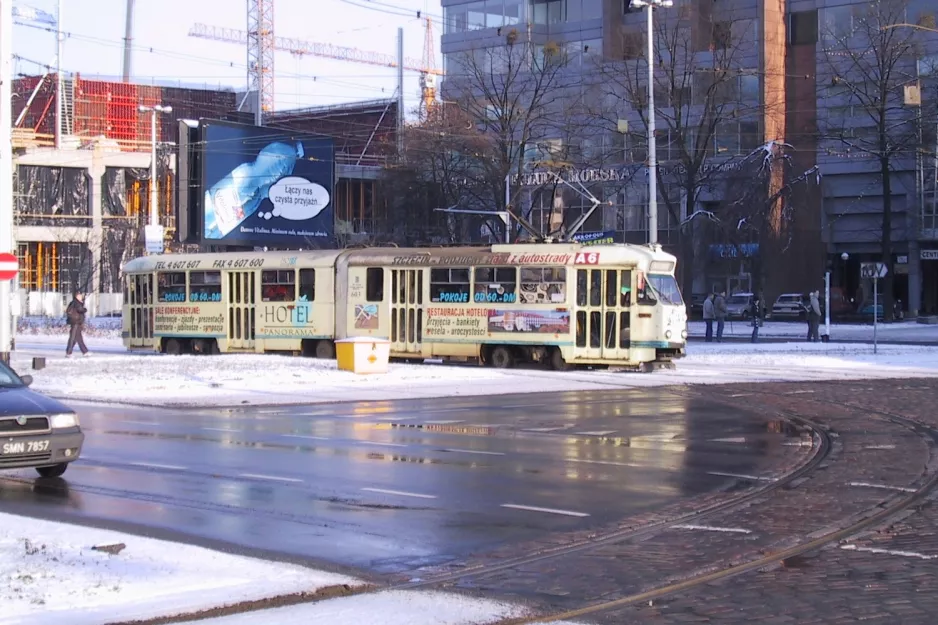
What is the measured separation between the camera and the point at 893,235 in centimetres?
7344

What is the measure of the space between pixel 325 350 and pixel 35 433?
2361 cm

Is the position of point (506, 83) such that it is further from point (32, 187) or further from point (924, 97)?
point (32, 187)

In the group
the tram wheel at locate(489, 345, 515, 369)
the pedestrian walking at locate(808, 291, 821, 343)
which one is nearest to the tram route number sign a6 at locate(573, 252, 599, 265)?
the tram wheel at locate(489, 345, 515, 369)

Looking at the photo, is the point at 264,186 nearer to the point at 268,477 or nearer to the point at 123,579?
the point at 268,477

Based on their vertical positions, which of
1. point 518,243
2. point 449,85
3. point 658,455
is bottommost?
point 658,455

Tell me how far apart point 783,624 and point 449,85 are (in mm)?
67354

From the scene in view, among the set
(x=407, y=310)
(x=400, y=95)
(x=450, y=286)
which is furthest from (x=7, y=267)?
(x=400, y=95)

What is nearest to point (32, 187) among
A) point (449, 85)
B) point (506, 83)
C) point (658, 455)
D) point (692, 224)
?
point (449, 85)

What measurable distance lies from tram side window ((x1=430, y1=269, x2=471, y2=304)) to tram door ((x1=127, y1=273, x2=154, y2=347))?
460 inches

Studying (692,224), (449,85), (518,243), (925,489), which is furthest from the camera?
(449,85)

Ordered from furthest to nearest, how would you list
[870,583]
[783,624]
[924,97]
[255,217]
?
[924,97] → [255,217] → [870,583] → [783,624]

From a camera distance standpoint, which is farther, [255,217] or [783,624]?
[255,217]

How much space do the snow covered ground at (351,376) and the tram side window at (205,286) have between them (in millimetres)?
4272

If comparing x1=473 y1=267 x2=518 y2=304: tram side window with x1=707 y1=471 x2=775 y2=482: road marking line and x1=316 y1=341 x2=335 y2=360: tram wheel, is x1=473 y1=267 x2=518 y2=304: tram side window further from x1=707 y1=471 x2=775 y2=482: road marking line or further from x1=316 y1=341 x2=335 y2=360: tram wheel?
x1=707 y1=471 x2=775 y2=482: road marking line
